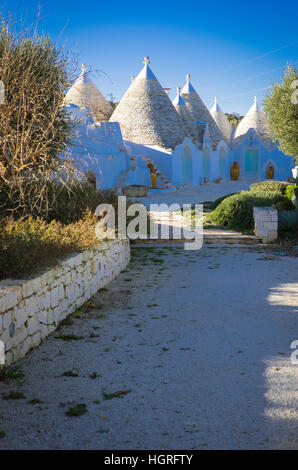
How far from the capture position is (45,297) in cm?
444

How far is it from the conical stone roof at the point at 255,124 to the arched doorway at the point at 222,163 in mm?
3244

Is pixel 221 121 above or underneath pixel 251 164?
above

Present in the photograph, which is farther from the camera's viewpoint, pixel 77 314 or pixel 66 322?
pixel 77 314

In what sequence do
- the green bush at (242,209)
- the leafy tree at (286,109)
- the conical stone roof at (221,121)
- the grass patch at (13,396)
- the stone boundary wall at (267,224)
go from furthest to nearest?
the conical stone roof at (221,121), the leafy tree at (286,109), the green bush at (242,209), the stone boundary wall at (267,224), the grass patch at (13,396)

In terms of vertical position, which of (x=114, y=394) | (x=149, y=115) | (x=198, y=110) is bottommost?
(x=114, y=394)

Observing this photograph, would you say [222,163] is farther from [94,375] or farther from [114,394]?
[114,394]

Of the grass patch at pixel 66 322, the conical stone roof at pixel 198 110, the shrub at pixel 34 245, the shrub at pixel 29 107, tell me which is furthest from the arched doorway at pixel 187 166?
the grass patch at pixel 66 322

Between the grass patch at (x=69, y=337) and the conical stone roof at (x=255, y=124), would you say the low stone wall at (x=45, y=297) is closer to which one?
the grass patch at (x=69, y=337)

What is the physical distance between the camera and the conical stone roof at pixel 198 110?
33438mm

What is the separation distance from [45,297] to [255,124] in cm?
3506

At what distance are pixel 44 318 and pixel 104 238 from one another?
8.77ft

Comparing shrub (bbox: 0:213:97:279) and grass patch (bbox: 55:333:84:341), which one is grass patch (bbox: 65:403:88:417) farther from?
shrub (bbox: 0:213:97:279)
